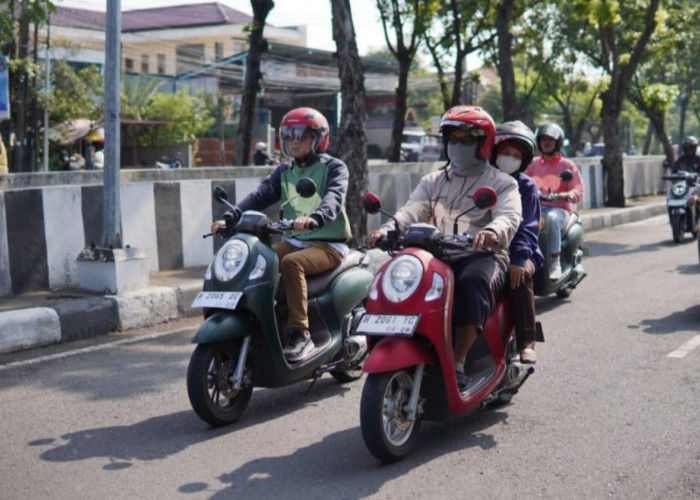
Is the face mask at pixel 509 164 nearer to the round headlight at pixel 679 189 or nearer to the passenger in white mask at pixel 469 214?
the passenger in white mask at pixel 469 214

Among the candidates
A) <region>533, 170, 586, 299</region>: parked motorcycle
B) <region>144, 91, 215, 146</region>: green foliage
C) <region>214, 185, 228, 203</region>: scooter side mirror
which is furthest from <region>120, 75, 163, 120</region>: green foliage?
<region>214, 185, 228, 203</region>: scooter side mirror

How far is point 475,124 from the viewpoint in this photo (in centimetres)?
544

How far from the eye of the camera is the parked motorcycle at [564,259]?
374 inches

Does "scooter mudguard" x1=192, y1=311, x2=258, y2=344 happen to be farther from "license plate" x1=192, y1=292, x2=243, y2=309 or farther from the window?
the window

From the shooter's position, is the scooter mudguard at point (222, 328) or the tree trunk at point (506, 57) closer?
the scooter mudguard at point (222, 328)

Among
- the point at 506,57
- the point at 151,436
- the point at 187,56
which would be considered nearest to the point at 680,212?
the point at 506,57

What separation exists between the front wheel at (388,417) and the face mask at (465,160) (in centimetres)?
130

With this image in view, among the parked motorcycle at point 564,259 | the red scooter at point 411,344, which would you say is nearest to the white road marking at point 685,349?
the parked motorcycle at point 564,259

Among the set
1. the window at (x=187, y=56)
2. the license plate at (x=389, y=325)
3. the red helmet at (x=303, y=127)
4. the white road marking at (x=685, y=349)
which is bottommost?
the white road marking at (x=685, y=349)

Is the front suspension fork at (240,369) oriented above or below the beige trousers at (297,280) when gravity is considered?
below

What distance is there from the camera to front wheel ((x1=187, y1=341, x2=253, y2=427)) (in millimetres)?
5398

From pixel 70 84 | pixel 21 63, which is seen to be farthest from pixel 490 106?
pixel 21 63

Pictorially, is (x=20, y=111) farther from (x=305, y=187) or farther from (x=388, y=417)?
(x=388, y=417)

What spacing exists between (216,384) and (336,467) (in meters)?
0.98
